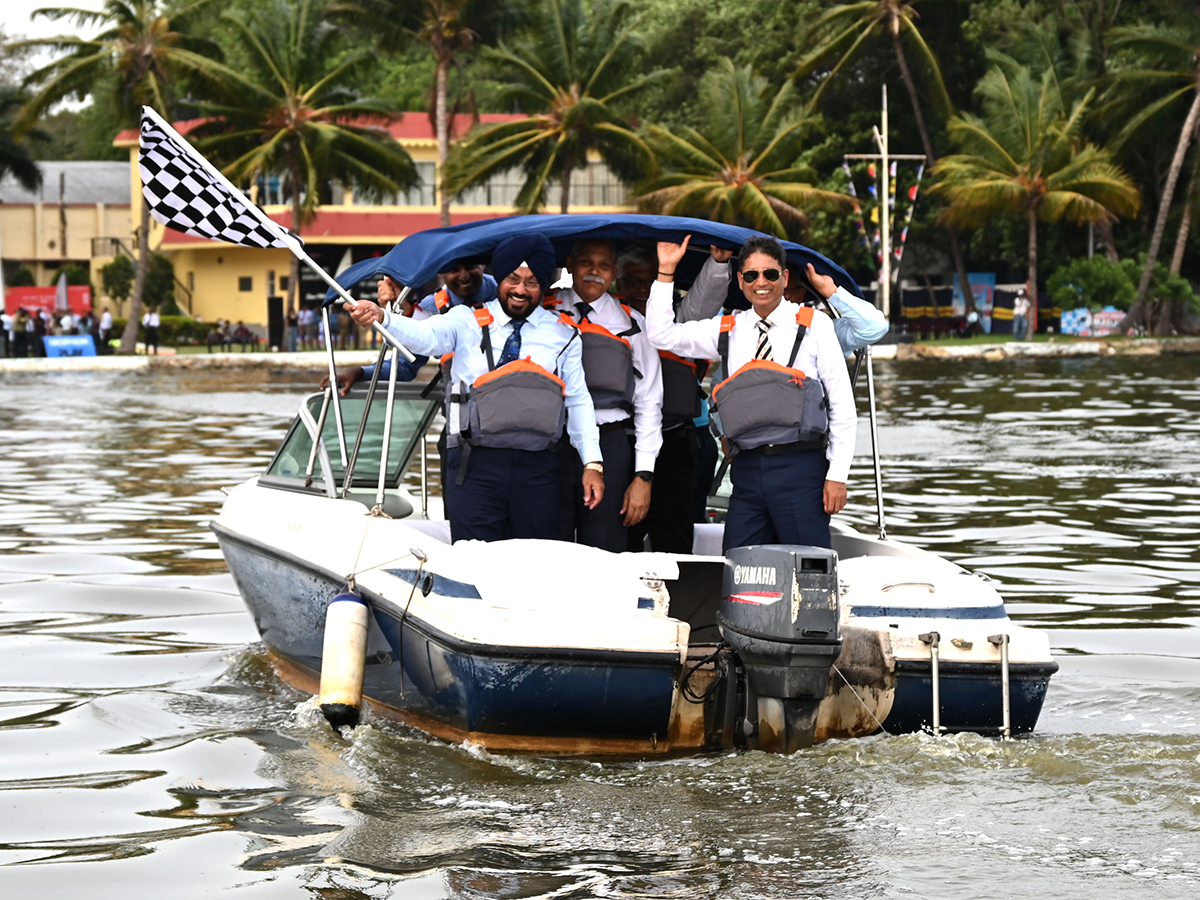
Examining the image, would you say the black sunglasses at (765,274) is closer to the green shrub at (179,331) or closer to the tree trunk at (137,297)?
the tree trunk at (137,297)

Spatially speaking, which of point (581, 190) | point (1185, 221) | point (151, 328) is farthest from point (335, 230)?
point (1185, 221)

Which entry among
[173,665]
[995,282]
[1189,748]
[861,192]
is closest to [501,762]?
[1189,748]

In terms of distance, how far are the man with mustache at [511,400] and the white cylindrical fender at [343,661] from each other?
0.51 metres

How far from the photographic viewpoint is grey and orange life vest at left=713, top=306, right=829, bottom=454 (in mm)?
5984

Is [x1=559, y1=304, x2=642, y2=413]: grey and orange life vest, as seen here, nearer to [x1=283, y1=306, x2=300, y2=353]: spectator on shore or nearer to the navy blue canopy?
the navy blue canopy

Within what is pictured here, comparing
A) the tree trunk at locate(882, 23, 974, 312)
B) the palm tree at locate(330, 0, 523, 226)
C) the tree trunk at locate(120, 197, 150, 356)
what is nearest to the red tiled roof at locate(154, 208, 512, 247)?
the tree trunk at locate(120, 197, 150, 356)

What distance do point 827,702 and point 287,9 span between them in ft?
129

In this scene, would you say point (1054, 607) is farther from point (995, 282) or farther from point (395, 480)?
point (995, 282)

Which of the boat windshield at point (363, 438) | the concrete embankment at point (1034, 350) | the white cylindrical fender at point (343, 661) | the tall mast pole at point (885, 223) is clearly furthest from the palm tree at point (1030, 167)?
the white cylindrical fender at point (343, 661)

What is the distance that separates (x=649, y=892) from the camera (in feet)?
14.7

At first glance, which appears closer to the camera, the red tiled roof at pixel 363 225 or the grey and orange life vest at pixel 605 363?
the grey and orange life vest at pixel 605 363

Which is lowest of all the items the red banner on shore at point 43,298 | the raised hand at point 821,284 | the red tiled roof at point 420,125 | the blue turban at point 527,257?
the raised hand at point 821,284

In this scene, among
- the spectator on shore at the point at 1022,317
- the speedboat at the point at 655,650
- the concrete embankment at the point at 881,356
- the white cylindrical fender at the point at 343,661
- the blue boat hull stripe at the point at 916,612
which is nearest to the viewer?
the speedboat at the point at 655,650

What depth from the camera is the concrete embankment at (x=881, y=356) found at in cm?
3831
